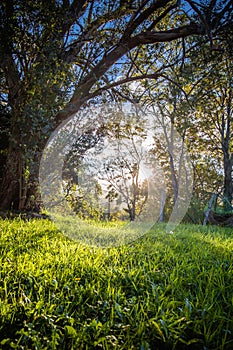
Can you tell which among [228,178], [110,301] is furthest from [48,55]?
[228,178]

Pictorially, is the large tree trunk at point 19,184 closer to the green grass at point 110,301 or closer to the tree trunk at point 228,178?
the green grass at point 110,301

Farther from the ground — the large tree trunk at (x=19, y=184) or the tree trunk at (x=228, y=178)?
the tree trunk at (x=228, y=178)

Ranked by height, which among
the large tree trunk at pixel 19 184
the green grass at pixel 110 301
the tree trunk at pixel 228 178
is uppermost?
the tree trunk at pixel 228 178

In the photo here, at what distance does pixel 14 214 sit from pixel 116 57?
3.72 m

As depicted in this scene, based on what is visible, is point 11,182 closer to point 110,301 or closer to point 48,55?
point 48,55

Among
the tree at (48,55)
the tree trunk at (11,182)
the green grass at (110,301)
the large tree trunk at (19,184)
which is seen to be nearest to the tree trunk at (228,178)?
the tree at (48,55)

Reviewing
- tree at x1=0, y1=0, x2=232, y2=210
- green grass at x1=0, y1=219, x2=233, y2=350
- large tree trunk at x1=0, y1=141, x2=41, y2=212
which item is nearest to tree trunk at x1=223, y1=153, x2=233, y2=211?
tree at x1=0, y1=0, x2=232, y2=210

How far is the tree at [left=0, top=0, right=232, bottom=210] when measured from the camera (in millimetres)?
3447

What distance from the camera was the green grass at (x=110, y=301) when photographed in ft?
3.41

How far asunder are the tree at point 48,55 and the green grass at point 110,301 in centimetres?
216

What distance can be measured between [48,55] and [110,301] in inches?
142

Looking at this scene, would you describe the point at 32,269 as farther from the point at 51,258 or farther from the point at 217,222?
the point at 217,222

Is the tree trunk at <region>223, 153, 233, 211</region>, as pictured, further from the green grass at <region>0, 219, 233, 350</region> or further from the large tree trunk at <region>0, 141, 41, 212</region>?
the green grass at <region>0, 219, 233, 350</region>

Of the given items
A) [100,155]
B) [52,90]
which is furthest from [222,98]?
[52,90]
